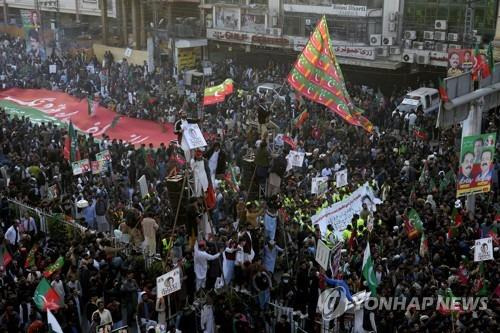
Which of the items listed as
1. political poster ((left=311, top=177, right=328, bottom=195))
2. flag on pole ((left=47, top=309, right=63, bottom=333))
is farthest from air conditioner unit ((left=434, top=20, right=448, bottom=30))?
flag on pole ((left=47, top=309, right=63, bottom=333))

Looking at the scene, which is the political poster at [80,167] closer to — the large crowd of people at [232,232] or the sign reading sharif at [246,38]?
the large crowd of people at [232,232]

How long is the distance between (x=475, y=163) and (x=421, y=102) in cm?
1172

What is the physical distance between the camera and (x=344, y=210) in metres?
14.0

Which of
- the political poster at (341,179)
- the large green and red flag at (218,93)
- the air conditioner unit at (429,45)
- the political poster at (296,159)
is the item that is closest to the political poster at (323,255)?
the political poster at (341,179)

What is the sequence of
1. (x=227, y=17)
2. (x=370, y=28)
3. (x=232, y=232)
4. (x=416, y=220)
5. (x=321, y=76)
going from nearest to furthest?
(x=232, y=232) → (x=416, y=220) → (x=321, y=76) → (x=370, y=28) → (x=227, y=17)

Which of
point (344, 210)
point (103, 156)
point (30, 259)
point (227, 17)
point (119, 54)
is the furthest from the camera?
point (119, 54)

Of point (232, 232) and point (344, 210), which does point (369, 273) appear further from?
point (344, 210)

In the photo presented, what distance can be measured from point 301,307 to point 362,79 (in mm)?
20108

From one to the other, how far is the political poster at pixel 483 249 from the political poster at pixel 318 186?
4600 millimetres

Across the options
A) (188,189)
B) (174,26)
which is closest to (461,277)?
(188,189)

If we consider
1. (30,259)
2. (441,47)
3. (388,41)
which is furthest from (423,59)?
(30,259)

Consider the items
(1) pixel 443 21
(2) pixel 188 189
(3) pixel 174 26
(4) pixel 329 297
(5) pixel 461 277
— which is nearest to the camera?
(4) pixel 329 297

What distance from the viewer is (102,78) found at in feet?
98.8

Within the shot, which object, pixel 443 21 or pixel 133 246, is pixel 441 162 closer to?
pixel 133 246
